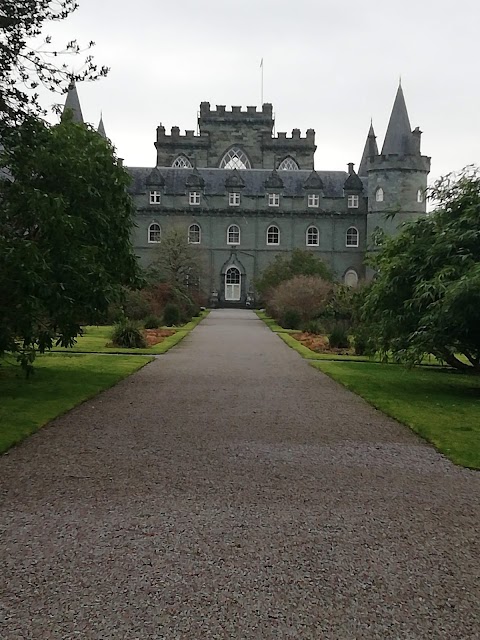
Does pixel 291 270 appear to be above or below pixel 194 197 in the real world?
below

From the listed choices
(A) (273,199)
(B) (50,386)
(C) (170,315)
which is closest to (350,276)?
(A) (273,199)

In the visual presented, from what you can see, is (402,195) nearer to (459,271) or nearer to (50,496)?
Answer: (459,271)

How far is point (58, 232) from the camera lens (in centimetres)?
1288

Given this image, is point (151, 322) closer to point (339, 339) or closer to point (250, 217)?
point (339, 339)

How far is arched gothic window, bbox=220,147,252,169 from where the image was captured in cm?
7944

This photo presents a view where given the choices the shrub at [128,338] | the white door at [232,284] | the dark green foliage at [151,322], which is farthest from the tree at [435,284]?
the white door at [232,284]

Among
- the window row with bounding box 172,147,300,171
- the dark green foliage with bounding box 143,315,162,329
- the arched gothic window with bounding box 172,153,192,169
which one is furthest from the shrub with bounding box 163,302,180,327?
the window row with bounding box 172,147,300,171

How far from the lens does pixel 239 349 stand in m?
24.4

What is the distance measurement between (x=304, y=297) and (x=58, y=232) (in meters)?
26.2

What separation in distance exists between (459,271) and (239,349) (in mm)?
11714

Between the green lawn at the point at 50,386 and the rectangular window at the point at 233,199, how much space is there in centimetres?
5204

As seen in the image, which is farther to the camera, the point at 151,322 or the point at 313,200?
the point at 313,200

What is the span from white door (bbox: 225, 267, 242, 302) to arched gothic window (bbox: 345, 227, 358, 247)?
10830 mm

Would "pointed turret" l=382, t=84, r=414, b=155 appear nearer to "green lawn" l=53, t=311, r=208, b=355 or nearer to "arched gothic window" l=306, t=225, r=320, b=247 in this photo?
"arched gothic window" l=306, t=225, r=320, b=247
